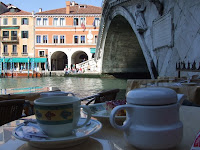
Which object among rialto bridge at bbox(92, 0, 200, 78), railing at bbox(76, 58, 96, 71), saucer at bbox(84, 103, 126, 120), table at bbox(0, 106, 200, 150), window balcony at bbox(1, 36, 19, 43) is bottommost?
table at bbox(0, 106, 200, 150)

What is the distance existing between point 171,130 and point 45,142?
Result: 335 millimetres

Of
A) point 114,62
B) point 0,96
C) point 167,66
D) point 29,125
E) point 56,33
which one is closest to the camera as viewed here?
point 29,125

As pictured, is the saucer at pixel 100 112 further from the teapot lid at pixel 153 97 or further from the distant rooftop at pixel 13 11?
the distant rooftop at pixel 13 11

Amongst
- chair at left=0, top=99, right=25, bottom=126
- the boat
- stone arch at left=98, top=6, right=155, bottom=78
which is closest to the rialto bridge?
stone arch at left=98, top=6, right=155, bottom=78

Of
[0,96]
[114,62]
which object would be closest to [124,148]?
[0,96]

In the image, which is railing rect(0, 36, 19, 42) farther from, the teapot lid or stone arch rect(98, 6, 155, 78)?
the teapot lid

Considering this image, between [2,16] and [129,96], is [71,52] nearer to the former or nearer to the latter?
[2,16]

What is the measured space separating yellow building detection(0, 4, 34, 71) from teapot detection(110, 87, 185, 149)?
25.5 m

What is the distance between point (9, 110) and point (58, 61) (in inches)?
1042

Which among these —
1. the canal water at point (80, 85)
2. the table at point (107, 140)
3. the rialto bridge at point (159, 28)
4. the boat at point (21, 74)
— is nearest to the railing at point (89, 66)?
the boat at point (21, 74)

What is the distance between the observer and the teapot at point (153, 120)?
69cm

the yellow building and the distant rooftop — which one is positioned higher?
the distant rooftop

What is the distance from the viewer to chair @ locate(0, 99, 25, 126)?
1.79 meters

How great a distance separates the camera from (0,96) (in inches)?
89.4
